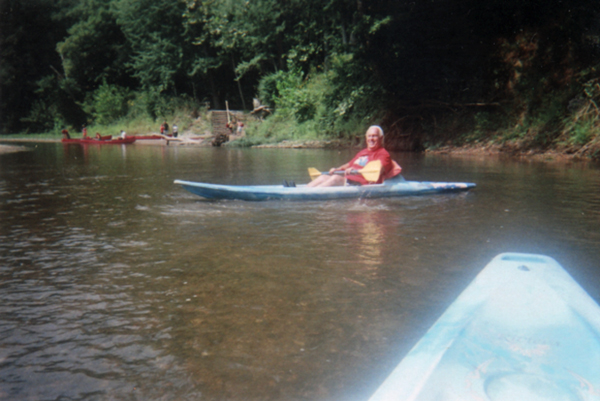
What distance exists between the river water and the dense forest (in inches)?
413

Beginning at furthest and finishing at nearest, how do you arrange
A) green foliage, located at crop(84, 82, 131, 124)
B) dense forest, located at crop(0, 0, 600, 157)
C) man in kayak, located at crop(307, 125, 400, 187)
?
green foliage, located at crop(84, 82, 131, 124)
dense forest, located at crop(0, 0, 600, 157)
man in kayak, located at crop(307, 125, 400, 187)

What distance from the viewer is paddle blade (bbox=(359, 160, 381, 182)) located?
23.4ft

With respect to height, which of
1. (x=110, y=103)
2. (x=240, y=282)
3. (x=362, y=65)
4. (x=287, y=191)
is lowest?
(x=240, y=282)

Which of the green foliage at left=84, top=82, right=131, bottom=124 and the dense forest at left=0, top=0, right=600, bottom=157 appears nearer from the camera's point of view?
the dense forest at left=0, top=0, right=600, bottom=157

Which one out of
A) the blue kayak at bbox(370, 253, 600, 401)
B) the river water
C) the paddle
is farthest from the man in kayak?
the blue kayak at bbox(370, 253, 600, 401)

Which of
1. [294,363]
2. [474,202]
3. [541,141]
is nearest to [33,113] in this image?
[541,141]

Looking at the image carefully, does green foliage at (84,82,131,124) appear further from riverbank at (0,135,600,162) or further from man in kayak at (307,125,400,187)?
man in kayak at (307,125,400,187)

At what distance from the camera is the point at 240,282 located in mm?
3488

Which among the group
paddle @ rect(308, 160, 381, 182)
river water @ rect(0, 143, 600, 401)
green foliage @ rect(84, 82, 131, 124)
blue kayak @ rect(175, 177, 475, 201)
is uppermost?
green foliage @ rect(84, 82, 131, 124)

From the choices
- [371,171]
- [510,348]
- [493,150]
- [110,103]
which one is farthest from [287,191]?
[110,103]

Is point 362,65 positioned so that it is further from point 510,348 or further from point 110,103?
point 110,103

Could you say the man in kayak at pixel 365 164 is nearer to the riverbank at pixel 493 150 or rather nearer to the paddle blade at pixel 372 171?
the paddle blade at pixel 372 171

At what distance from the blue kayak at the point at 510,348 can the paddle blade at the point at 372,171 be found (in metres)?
4.81

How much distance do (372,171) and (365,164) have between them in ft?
0.79
